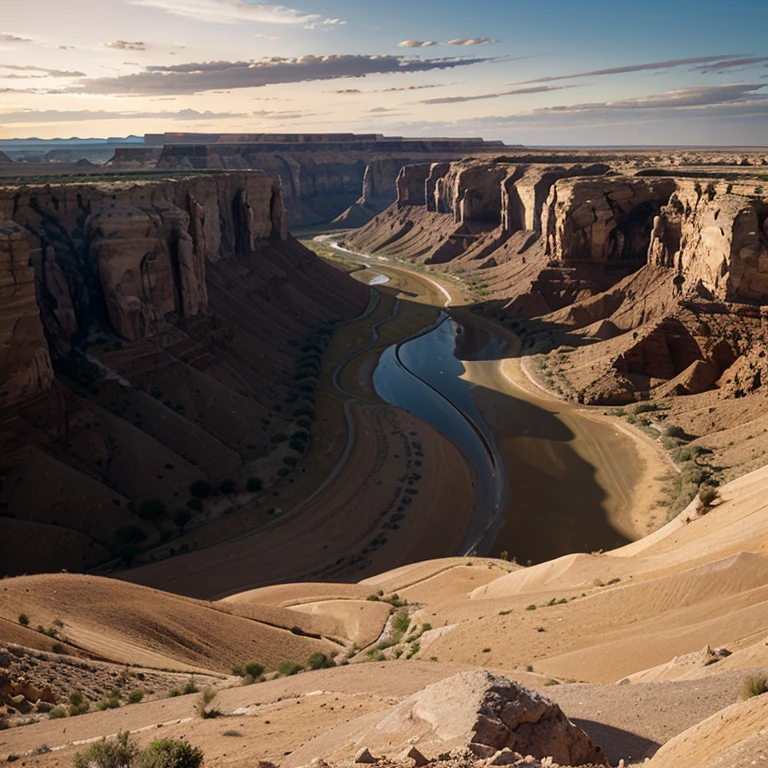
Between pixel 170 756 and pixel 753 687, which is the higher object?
pixel 753 687

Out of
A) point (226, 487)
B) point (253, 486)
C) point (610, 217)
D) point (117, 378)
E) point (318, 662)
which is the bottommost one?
point (318, 662)

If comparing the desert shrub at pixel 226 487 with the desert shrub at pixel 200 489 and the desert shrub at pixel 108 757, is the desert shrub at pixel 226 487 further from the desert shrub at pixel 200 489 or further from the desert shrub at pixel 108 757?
the desert shrub at pixel 108 757

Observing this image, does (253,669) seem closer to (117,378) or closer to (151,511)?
(151,511)

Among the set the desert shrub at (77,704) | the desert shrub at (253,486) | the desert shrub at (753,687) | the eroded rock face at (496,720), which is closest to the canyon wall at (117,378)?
the desert shrub at (253,486)

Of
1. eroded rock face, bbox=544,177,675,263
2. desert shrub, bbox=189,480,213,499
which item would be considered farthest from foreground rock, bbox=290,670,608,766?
eroded rock face, bbox=544,177,675,263

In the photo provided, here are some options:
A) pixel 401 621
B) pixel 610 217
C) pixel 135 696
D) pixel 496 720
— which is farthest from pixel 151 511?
pixel 610 217
